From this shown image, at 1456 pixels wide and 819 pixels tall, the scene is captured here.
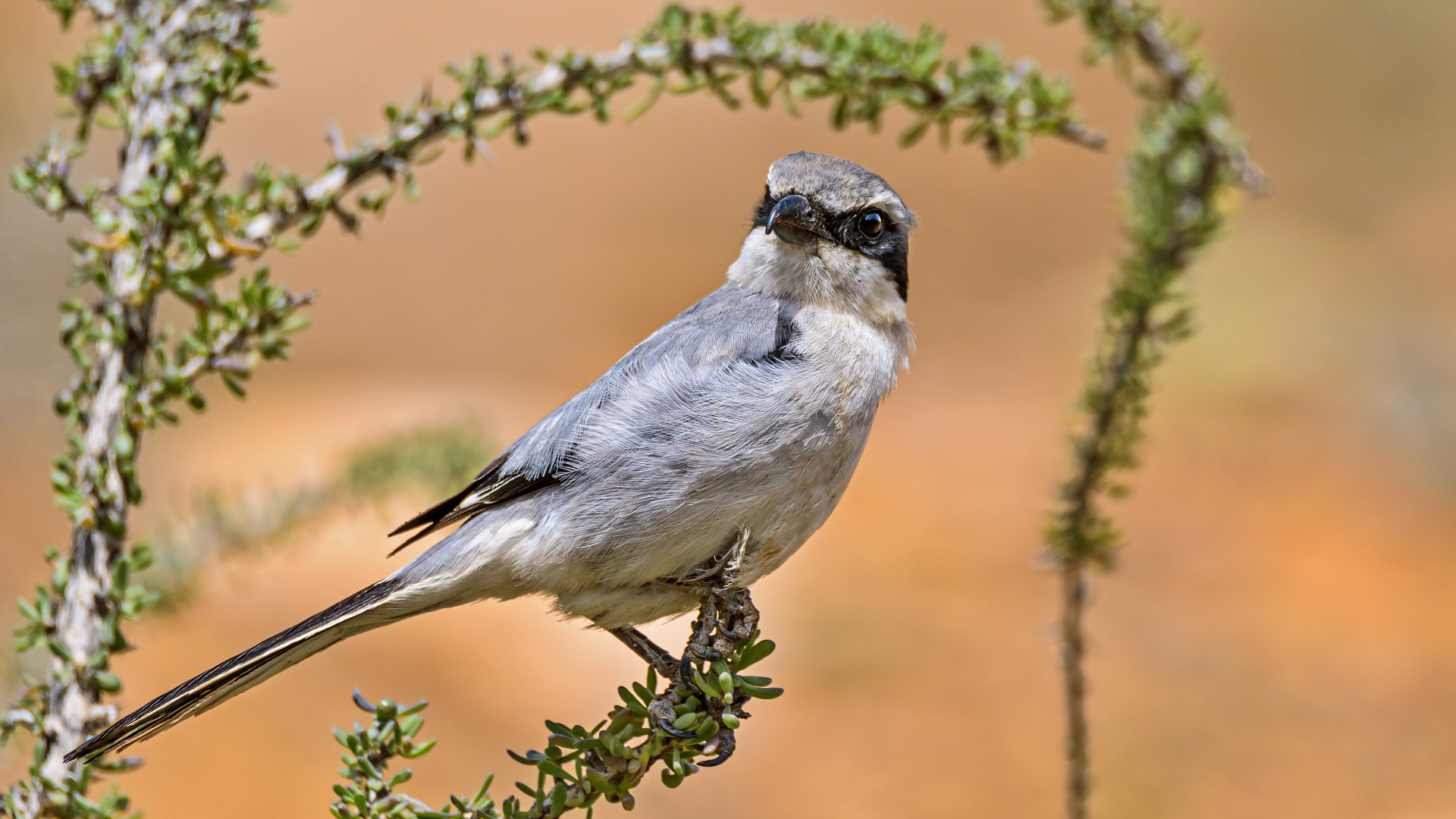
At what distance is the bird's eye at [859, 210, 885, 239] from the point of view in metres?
2.73

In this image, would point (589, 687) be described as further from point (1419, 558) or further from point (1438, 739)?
point (1419, 558)

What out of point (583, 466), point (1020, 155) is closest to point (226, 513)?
point (583, 466)

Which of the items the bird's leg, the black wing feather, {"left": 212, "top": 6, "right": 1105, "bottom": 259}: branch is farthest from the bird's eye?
the bird's leg

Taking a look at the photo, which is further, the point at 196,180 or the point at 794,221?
the point at 794,221

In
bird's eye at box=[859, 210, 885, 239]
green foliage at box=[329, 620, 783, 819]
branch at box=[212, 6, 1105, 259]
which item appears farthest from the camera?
bird's eye at box=[859, 210, 885, 239]

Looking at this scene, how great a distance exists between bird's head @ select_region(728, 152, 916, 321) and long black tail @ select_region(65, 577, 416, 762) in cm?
115

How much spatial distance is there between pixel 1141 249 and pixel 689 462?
0.98m

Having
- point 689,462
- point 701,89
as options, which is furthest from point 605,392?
point 701,89

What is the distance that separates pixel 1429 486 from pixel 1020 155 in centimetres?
670

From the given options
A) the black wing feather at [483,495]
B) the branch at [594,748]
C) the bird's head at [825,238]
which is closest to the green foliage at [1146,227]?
the bird's head at [825,238]

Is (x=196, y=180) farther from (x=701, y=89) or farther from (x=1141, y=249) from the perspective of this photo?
(x=1141, y=249)

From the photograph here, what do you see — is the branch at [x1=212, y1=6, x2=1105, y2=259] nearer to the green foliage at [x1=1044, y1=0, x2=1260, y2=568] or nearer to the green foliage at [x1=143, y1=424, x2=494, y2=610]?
the green foliage at [x1=1044, y1=0, x2=1260, y2=568]

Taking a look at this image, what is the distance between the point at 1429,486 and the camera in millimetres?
7250

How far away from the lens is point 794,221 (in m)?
2.58
